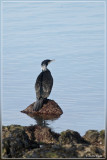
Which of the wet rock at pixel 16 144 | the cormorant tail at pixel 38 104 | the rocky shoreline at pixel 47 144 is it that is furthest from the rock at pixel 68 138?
the cormorant tail at pixel 38 104

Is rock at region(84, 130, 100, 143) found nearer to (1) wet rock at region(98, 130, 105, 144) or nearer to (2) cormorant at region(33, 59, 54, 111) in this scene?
(1) wet rock at region(98, 130, 105, 144)

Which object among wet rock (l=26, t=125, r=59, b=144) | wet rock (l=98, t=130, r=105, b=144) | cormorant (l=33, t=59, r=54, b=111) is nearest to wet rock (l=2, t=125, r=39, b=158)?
wet rock (l=26, t=125, r=59, b=144)

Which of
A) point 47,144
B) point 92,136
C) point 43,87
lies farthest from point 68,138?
point 43,87

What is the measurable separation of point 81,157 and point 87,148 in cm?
26

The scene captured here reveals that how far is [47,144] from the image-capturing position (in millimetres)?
10609

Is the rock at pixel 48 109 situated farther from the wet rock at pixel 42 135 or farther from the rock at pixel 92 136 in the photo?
the rock at pixel 92 136

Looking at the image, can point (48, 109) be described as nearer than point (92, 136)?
No

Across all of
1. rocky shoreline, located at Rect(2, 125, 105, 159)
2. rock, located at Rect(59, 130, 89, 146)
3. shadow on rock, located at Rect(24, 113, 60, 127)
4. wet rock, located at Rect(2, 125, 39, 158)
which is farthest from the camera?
shadow on rock, located at Rect(24, 113, 60, 127)

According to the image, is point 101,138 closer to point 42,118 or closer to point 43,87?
point 42,118

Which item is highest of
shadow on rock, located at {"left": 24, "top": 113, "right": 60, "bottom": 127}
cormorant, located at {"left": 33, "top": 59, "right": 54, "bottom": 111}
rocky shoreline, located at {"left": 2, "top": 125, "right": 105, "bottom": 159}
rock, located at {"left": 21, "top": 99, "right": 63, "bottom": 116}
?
cormorant, located at {"left": 33, "top": 59, "right": 54, "bottom": 111}

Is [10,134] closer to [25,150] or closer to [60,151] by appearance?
[25,150]

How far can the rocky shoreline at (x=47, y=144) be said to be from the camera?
9289 mm

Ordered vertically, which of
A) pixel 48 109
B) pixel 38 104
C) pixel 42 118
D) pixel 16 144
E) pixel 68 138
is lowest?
pixel 16 144

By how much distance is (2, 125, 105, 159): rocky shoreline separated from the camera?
9.29m
